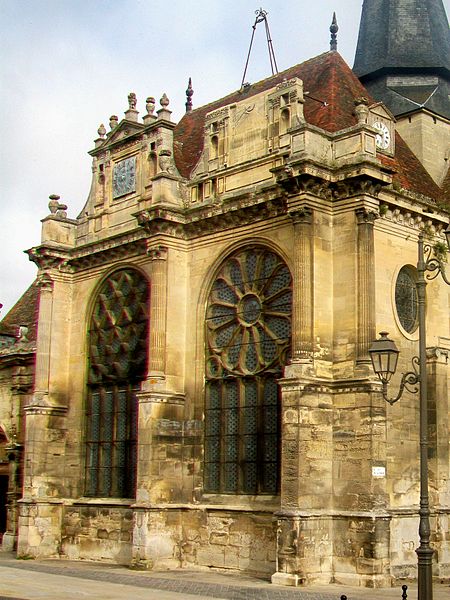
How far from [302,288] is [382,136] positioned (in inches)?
194

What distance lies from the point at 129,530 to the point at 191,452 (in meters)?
2.74

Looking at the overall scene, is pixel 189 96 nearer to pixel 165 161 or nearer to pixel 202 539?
pixel 165 161

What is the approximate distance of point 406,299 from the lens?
2078 centimetres

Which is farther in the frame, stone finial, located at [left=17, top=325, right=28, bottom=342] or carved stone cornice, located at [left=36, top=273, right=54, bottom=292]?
stone finial, located at [left=17, top=325, right=28, bottom=342]

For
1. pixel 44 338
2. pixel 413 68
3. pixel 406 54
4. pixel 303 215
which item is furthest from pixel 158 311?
pixel 406 54

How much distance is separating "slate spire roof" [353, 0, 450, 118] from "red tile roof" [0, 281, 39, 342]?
1388 centimetres

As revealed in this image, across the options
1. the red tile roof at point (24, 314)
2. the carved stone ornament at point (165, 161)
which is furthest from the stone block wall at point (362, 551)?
the red tile roof at point (24, 314)

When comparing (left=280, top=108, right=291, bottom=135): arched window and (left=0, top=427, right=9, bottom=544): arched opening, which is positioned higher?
(left=280, top=108, right=291, bottom=135): arched window

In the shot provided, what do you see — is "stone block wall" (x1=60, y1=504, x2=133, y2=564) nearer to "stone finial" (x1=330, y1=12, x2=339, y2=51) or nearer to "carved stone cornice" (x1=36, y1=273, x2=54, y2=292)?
"carved stone cornice" (x1=36, y1=273, x2=54, y2=292)

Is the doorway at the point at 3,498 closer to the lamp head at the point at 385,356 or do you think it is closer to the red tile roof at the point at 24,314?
the red tile roof at the point at 24,314

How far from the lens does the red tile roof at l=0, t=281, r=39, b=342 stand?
32.9 metres

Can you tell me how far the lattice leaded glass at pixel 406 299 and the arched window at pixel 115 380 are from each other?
272 inches

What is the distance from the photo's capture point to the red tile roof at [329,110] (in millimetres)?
22195

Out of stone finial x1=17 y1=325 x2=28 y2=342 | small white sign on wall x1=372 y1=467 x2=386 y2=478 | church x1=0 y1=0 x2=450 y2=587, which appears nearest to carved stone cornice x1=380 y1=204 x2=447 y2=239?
church x1=0 y1=0 x2=450 y2=587
